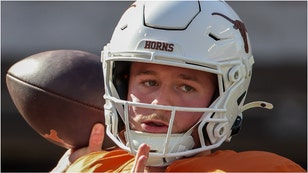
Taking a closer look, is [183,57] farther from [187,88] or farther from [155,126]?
[155,126]

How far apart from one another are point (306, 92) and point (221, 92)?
4175mm

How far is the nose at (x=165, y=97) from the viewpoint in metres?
2.29

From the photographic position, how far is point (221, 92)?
2326mm

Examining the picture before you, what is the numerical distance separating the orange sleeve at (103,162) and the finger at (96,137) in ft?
0.51

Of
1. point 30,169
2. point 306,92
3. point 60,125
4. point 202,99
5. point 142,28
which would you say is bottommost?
point 30,169

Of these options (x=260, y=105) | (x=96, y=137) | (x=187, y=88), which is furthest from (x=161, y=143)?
(x=96, y=137)

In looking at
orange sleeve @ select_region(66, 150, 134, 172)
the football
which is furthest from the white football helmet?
the football

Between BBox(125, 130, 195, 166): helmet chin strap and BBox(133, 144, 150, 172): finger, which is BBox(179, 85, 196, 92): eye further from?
BBox(133, 144, 150, 172): finger

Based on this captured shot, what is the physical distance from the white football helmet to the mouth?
2cm

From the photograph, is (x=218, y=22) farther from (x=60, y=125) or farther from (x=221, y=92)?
(x=60, y=125)

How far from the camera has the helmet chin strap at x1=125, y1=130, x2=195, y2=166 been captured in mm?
2271

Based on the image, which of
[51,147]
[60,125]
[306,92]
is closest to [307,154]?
[306,92]

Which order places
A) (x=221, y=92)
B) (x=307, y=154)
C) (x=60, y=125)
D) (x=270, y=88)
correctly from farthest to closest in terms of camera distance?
(x=270, y=88), (x=307, y=154), (x=60, y=125), (x=221, y=92)

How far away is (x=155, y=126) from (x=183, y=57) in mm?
191
